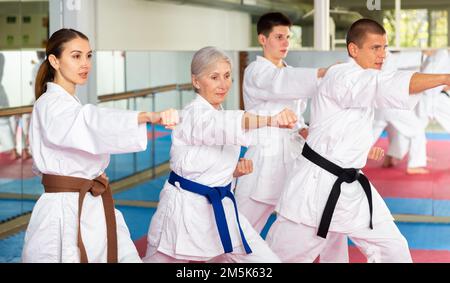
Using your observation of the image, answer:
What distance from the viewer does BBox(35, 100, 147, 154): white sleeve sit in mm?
3197

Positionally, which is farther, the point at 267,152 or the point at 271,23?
the point at 271,23

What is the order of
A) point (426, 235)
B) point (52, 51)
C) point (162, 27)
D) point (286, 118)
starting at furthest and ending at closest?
point (162, 27) → point (426, 235) → point (52, 51) → point (286, 118)

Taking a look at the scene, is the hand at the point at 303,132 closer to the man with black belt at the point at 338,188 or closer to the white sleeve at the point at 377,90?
the man with black belt at the point at 338,188

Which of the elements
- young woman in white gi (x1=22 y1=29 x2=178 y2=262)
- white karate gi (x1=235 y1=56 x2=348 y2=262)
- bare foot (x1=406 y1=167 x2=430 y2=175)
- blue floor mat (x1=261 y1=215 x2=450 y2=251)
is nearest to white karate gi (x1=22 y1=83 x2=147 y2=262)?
young woman in white gi (x1=22 y1=29 x2=178 y2=262)

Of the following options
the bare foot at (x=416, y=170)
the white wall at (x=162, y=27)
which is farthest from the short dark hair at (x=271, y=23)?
the bare foot at (x=416, y=170)

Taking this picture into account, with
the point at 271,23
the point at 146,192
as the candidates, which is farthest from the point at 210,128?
the point at 146,192

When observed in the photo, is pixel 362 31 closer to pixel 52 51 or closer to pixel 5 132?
pixel 52 51

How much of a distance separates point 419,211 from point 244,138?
3316mm

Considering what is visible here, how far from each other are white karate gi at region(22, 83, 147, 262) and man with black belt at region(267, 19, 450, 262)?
909mm

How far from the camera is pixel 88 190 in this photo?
350 centimetres

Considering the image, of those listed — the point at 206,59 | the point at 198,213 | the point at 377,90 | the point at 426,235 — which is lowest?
the point at 426,235

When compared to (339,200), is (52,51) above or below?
above

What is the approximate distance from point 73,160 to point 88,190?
0.14 metres

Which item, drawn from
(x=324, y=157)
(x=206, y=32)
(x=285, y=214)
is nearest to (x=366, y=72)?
(x=324, y=157)
